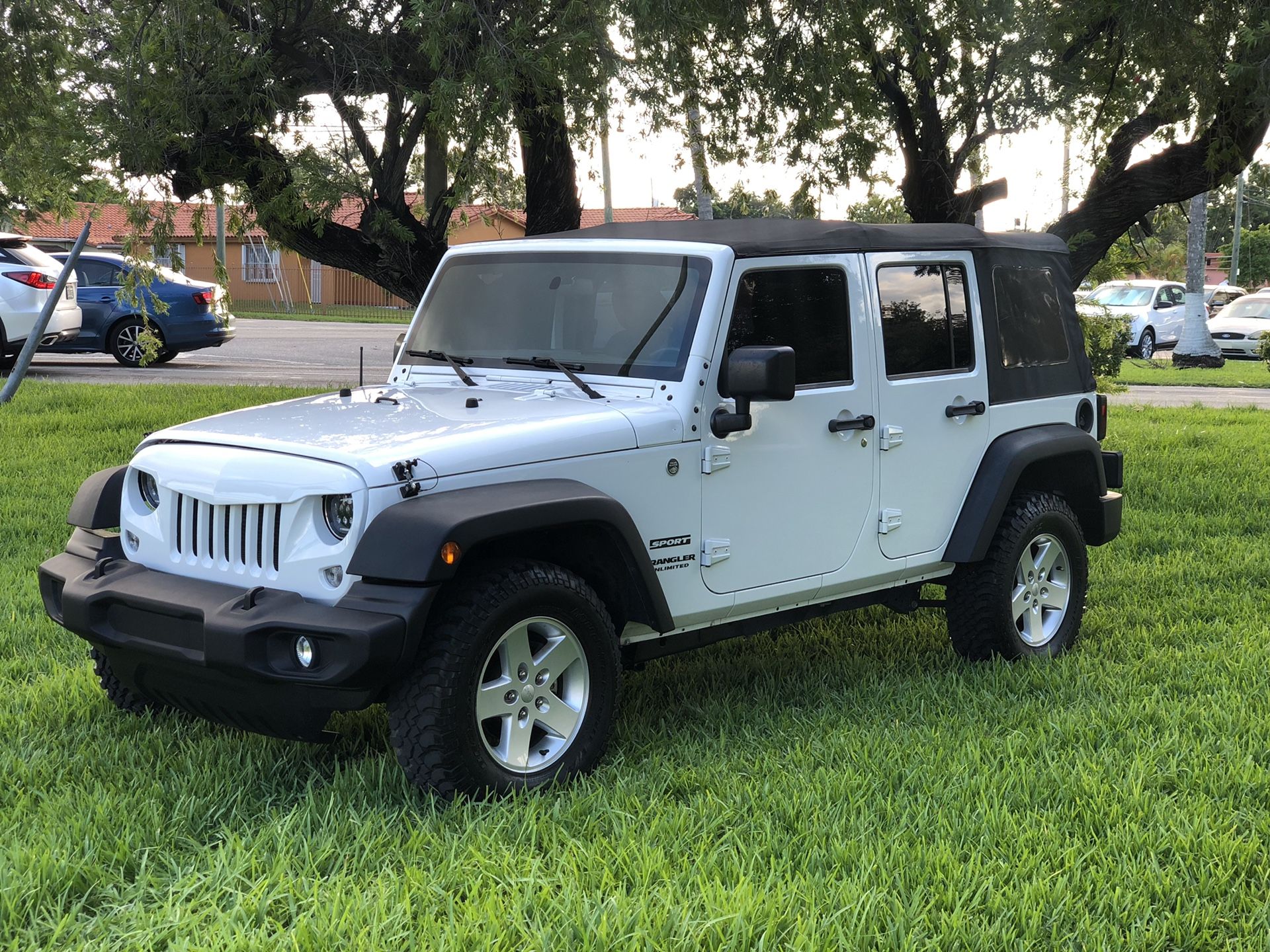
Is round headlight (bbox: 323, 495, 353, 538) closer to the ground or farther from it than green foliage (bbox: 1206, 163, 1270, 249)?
closer to the ground

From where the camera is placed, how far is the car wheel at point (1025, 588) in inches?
228

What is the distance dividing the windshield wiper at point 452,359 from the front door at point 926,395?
1.64 meters

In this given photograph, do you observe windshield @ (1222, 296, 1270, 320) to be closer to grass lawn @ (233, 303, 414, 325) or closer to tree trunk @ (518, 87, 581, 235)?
grass lawn @ (233, 303, 414, 325)

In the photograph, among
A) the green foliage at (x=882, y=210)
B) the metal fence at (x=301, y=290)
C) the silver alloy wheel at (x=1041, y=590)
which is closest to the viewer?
the silver alloy wheel at (x=1041, y=590)

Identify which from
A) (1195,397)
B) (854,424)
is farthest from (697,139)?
(1195,397)

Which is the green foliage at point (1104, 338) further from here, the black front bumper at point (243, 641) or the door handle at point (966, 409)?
the black front bumper at point (243, 641)

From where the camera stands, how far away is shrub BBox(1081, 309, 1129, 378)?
49.3 feet

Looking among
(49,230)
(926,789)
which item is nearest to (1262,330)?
(926,789)

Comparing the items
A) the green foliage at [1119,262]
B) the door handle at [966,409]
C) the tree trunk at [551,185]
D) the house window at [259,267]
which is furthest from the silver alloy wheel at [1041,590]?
the house window at [259,267]

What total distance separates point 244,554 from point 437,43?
4.86 m

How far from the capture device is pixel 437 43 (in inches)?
319

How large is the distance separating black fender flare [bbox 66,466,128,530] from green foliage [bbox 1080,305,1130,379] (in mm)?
11381

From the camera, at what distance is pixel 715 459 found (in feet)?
15.5

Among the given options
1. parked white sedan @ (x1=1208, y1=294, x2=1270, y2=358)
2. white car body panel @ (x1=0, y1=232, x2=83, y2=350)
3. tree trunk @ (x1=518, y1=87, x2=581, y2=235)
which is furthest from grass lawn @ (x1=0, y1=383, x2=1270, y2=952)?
parked white sedan @ (x1=1208, y1=294, x2=1270, y2=358)
